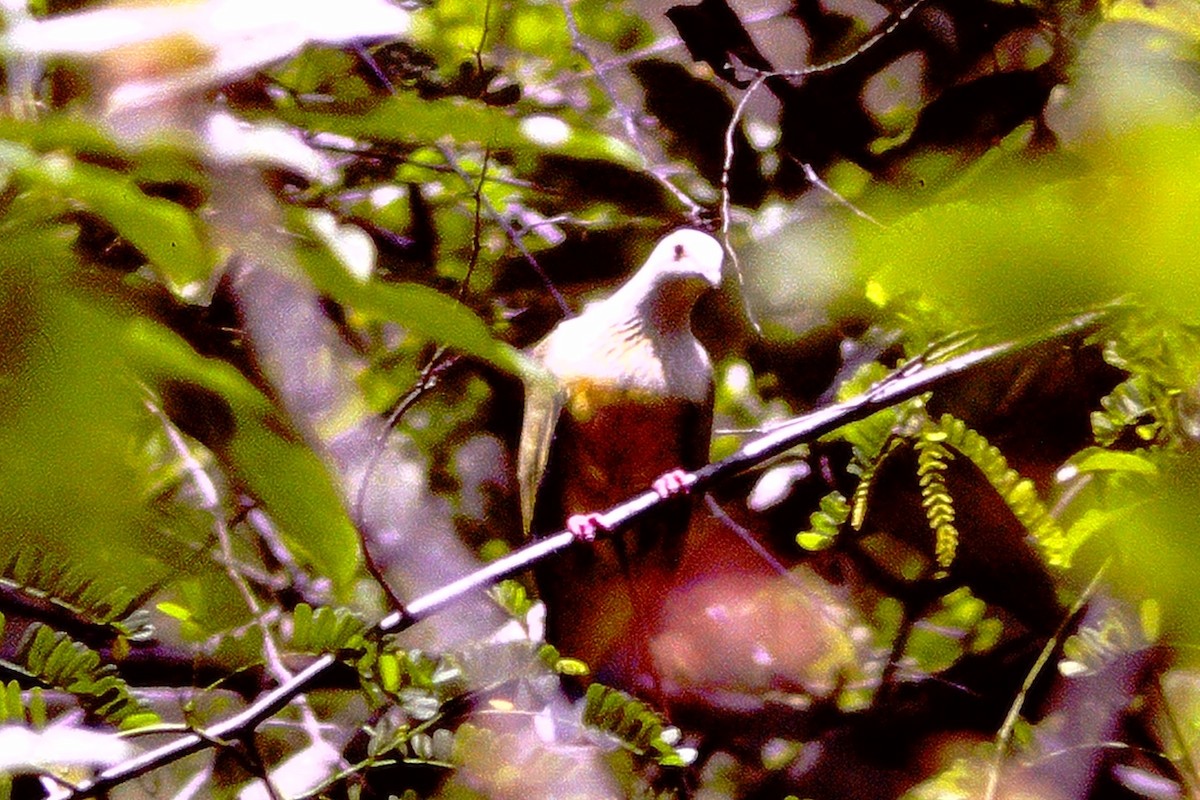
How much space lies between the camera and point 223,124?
0.56 m

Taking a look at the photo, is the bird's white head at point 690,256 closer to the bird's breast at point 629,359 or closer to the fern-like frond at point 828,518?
the bird's breast at point 629,359

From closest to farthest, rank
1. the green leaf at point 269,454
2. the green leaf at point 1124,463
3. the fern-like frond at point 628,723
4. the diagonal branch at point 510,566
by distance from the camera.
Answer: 1. the green leaf at point 269,454
2. the green leaf at point 1124,463
3. the diagonal branch at point 510,566
4. the fern-like frond at point 628,723

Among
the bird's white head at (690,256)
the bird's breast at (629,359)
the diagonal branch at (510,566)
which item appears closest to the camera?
the diagonal branch at (510,566)

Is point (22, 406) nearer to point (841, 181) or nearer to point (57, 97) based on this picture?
point (57, 97)

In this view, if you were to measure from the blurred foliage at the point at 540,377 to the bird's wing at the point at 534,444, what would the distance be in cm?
4

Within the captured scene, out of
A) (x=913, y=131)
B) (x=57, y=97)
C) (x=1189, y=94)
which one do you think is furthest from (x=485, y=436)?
(x=1189, y=94)

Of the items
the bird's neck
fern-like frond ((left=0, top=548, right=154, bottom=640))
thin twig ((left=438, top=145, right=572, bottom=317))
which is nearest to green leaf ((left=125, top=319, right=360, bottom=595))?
fern-like frond ((left=0, top=548, right=154, bottom=640))

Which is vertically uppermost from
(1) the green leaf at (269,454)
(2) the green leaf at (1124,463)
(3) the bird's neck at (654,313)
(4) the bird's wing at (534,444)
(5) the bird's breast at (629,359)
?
(1) the green leaf at (269,454)

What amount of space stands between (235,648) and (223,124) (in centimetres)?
58

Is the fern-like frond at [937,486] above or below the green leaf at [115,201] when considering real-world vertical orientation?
below

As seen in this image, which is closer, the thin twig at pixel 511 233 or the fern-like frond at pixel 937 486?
the fern-like frond at pixel 937 486

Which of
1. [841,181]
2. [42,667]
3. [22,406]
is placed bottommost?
[42,667]

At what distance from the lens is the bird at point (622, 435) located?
140cm

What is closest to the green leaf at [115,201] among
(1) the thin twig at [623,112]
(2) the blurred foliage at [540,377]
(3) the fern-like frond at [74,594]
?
(2) the blurred foliage at [540,377]
